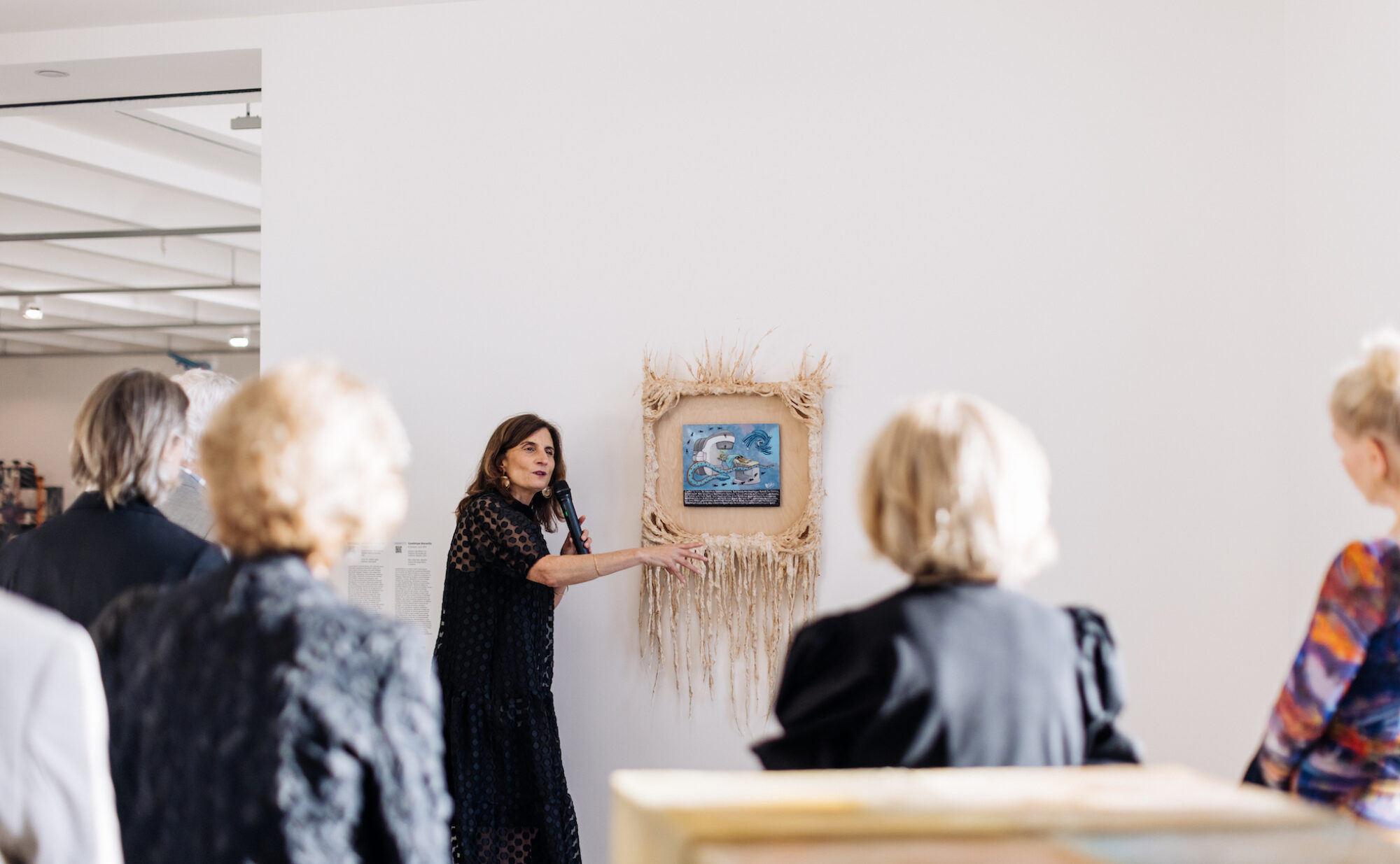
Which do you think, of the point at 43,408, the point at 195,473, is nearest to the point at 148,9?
the point at 43,408

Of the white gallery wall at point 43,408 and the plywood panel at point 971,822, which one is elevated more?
the white gallery wall at point 43,408

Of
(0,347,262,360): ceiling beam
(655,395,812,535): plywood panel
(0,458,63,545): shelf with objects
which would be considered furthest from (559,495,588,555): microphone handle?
(0,458,63,545): shelf with objects

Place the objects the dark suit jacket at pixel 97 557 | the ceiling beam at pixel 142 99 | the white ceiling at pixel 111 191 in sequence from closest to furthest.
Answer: the dark suit jacket at pixel 97 557
the ceiling beam at pixel 142 99
the white ceiling at pixel 111 191

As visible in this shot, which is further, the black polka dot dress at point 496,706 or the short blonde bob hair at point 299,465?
the black polka dot dress at point 496,706

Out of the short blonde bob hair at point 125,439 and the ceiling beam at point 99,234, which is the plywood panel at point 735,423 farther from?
the ceiling beam at point 99,234

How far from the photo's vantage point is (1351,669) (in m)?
1.46

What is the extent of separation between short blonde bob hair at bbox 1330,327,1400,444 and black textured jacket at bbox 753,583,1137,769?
578mm

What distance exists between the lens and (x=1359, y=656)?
145cm

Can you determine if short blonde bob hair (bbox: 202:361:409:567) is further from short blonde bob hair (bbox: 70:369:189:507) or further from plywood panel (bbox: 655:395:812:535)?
plywood panel (bbox: 655:395:812:535)

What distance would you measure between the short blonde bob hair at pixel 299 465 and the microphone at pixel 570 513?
5.56 ft

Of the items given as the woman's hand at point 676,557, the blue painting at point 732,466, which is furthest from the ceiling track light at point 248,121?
the woman's hand at point 676,557

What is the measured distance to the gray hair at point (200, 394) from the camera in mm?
2379

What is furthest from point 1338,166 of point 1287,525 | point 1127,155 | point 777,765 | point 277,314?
point 277,314

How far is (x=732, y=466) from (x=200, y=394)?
57.0 inches
